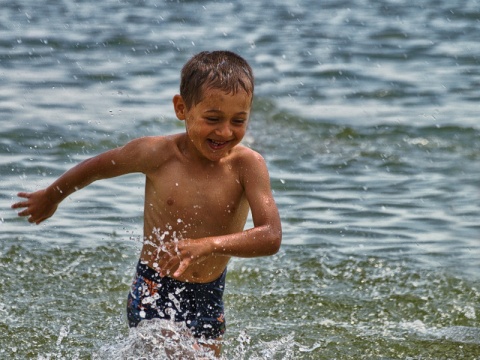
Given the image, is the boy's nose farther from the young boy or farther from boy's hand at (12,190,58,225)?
boy's hand at (12,190,58,225)

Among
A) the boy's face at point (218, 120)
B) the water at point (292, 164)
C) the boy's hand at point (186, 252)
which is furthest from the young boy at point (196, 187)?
the boy's hand at point (186, 252)

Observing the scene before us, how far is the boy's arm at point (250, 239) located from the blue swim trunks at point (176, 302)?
13cm

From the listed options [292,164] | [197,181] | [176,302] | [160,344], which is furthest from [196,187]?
[292,164]

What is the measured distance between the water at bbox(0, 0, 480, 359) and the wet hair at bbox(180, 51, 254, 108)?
1051 millimetres

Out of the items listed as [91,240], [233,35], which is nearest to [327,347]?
[91,240]

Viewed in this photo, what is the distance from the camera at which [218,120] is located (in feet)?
13.6

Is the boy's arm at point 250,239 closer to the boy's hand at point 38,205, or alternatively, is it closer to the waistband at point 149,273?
the waistband at point 149,273

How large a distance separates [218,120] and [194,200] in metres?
0.40

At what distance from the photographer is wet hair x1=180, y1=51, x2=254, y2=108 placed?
4148 mm

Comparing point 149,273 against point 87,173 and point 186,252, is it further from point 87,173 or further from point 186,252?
point 186,252

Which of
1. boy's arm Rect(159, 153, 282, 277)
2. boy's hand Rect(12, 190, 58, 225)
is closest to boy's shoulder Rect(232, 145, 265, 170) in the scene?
boy's arm Rect(159, 153, 282, 277)

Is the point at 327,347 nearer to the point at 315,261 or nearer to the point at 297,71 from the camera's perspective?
the point at 315,261

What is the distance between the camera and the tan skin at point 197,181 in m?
Answer: 4.16

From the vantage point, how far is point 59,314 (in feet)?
17.6
